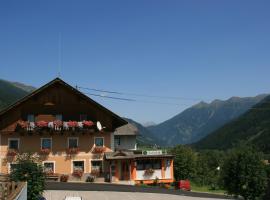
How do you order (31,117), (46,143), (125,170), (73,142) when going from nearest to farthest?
(31,117) < (46,143) < (73,142) < (125,170)

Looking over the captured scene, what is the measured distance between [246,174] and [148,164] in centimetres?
1629

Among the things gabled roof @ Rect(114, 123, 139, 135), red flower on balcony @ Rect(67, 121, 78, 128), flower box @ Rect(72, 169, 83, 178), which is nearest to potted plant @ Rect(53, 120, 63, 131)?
red flower on balcony @ Rect(67, 121, 78, 128)

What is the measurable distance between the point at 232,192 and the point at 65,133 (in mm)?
19386

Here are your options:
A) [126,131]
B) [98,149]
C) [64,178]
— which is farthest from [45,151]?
[126,131]

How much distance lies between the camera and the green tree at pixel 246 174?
36.8m

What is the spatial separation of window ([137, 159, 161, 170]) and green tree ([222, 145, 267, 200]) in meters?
14.3

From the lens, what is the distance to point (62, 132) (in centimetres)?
4628

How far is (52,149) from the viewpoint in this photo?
4650cm

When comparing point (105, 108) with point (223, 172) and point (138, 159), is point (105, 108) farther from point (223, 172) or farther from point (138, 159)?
point (223, 172)

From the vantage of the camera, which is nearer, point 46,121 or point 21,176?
point 21,176

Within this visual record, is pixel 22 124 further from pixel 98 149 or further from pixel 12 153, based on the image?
pixel 98 149

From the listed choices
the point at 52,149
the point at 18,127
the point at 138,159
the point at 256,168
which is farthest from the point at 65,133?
the point at 256,168

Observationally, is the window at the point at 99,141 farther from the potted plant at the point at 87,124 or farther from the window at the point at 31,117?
the window at the point at 31,117

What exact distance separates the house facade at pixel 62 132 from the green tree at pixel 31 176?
17.4m
